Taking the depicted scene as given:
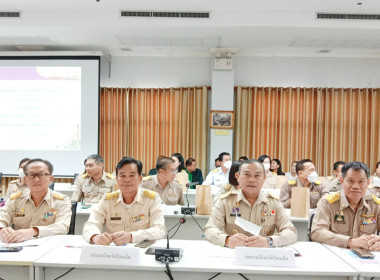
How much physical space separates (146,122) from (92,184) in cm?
324

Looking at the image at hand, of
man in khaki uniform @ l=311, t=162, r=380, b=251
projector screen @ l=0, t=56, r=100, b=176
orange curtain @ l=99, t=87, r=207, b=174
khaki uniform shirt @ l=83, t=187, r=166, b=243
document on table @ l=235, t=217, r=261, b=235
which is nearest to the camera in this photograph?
document on table @ l=235, t=217, r=261, b=235

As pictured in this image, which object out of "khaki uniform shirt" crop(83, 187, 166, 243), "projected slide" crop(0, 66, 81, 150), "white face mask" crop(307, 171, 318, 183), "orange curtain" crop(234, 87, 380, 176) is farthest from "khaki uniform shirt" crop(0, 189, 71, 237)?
"orange curtain" crop(234, 87, 380, 176)

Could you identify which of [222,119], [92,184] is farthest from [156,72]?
[92,184]

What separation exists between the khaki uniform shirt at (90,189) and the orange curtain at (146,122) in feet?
9.92

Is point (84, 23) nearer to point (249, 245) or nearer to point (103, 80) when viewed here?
point (103, 80)

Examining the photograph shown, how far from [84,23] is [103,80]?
2039mm

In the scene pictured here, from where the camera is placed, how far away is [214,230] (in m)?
2.30

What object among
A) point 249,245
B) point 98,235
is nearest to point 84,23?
point 98,235

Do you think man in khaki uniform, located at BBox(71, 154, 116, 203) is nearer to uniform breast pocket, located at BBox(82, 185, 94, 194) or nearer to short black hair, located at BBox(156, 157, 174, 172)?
uniform breast pocket, located at BBox(82, 185, 94, 194)

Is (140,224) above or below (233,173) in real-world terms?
below

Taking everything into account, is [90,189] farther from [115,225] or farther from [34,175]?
[115,225]

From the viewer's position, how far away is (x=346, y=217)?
96.5 inches

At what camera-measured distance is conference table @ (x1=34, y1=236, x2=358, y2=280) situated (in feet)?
5.90

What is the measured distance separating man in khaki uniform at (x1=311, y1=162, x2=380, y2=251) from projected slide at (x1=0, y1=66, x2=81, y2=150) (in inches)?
220
